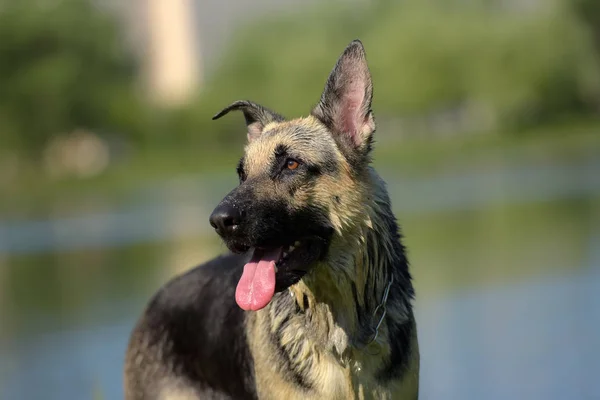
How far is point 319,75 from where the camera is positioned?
58.1 meters

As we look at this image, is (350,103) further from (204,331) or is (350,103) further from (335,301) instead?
(204,331)

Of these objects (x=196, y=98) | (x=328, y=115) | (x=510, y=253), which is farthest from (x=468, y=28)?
Answer: (x=328, y=115)

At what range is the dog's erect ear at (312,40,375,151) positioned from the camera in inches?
226

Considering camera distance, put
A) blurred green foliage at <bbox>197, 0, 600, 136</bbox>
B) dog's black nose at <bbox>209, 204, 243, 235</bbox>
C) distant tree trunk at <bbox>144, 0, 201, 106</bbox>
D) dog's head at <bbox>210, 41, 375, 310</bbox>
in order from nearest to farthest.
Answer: dog's black nose at <bbox>209, 204, 243, 235</bbox>, dog's head at <bbox>210, 41, 375, 310</bbox>, blurred green foliage at <bbox>197, 0, 600, 136</bbox>, distant tree trunk at <bbox>144, 0, 201, 106</bbox>

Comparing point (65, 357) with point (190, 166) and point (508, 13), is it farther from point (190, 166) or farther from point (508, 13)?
point (508, 13)

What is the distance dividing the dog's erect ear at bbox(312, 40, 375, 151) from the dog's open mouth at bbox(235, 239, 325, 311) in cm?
72

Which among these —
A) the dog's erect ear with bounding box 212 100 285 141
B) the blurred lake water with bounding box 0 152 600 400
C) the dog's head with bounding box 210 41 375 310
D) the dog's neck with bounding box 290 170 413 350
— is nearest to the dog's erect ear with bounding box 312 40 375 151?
the dog's head with bounding box 210 41 375 310

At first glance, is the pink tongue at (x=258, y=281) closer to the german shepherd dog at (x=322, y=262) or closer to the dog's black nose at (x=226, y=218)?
the german shepherd dog at (x=322, y=262)

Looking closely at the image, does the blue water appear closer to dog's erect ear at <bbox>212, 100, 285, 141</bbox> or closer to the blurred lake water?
the blurred lake water

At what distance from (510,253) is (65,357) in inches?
315

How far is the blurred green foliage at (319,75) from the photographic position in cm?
5259

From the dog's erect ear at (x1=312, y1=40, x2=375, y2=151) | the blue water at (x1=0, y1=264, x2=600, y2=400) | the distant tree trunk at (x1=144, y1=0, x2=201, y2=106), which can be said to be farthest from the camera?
the distant tree trunk at (x1=144, y1=0, x2=201, y2=106)

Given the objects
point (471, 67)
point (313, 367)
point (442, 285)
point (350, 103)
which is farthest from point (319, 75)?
point (313, 367)

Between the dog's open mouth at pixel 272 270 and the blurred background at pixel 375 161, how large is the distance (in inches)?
155
